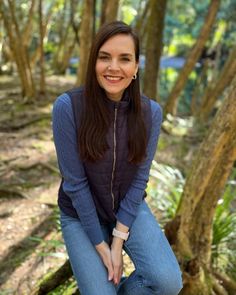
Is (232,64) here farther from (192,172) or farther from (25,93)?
(192,172)

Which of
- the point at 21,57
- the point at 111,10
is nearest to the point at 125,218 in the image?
the point at 111,10

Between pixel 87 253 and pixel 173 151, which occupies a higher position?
pixel 87 253

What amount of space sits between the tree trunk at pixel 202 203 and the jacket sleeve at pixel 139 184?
43cm

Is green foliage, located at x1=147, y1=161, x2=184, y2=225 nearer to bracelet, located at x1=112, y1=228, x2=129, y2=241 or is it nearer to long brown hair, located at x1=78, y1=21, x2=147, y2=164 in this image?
bracelet, located at x1=112, y1=228, x2=129, y2=241

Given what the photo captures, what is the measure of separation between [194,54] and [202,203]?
4.52 m

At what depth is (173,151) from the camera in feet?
19.9

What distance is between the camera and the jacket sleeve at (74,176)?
6.77ft

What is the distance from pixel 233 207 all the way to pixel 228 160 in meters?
2.25

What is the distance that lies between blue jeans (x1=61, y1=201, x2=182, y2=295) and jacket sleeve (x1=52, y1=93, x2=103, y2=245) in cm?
8

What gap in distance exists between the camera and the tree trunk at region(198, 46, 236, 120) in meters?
6.34

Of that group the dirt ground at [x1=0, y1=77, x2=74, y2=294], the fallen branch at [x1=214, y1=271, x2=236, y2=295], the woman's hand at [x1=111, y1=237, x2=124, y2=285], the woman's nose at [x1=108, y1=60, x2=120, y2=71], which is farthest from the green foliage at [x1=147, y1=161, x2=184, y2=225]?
the woman's nose at [x1=108, y1=60, x2=120, y2=71]

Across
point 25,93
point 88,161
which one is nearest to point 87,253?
point 88,161

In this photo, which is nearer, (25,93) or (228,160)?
(228,160)

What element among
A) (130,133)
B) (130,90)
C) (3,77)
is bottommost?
(3,77)
